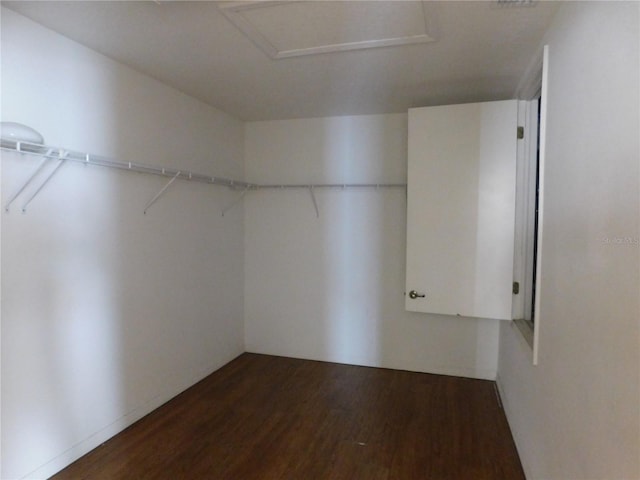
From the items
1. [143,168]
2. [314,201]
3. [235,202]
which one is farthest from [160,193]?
[314,201]

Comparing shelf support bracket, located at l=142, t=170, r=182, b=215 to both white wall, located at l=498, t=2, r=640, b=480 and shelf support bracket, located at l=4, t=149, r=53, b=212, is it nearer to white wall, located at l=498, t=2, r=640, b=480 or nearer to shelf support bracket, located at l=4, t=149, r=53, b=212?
shelf support bracket, located at l=4, t=149, r=53, b=212

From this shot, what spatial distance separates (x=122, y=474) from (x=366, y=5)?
9.13ft

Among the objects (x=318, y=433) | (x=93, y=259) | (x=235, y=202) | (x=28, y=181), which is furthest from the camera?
(x=235, y=202)

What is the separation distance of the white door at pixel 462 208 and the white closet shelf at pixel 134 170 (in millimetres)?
764

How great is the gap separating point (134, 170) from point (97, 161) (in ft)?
1.14

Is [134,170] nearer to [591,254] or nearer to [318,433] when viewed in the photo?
[318,433]

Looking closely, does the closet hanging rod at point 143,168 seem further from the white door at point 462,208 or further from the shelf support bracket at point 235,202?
the white door at point 462,208

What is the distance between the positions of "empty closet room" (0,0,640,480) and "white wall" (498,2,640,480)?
0.01m

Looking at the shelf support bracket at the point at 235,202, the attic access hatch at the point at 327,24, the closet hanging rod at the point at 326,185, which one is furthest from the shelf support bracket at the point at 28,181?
the closet hanging rod at the point at 326,185

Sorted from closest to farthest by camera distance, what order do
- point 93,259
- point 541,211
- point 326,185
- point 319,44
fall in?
point 541,211 → point 319,44 → point 93,259 → point 326,185

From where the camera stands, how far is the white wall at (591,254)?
102 centimetres

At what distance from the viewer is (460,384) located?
11.1 ft

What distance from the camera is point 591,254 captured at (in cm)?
129

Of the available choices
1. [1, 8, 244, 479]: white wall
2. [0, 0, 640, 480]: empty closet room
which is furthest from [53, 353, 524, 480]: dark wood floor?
[1, 8, 244, 479]: white wall
